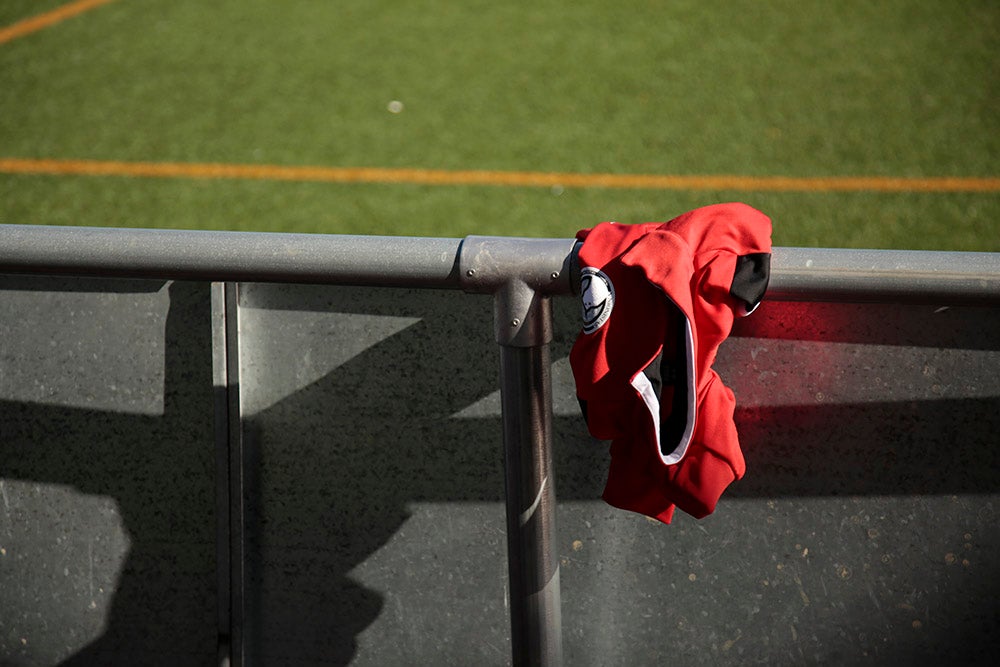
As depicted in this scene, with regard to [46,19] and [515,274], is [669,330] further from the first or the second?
[46,19]

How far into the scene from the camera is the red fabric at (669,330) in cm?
134

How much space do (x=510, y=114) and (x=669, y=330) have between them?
3.57 m

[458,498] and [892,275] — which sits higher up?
[892,275]

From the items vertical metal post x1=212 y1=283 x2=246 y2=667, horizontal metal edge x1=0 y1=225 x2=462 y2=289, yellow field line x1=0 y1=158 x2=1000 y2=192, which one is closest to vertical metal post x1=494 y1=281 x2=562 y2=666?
horizontal metal edge x1=0 y1=225 x2=462 y2=289

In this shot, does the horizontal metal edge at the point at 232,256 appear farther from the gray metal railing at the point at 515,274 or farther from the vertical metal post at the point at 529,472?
the vertical metal post at the point at 529,472

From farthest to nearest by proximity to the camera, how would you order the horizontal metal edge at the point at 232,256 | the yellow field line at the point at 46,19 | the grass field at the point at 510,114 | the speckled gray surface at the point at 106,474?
1. the yellow field line at the point at 46,19
2. the grass field at the point at 510,114
3. the speckled gray surface at the point at 106,474
4. the horizontal metal edge at the point at 232,256

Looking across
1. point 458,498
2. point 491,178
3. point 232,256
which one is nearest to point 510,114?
point 491,178

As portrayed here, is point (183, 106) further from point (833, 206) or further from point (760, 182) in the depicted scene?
point (833, 206)

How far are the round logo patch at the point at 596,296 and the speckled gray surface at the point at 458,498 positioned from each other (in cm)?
26

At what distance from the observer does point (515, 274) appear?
141cm

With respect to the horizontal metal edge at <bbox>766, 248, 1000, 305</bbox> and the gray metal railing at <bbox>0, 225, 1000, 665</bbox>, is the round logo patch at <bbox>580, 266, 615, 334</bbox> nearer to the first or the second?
the gray metal railing at <bbox>0, 225, 1000, 665</bbox>

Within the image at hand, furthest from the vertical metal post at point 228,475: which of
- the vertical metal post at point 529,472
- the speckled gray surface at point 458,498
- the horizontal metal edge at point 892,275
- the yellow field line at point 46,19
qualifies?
the yellow field line at point 46,19

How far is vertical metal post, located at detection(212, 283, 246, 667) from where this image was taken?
1.71 m

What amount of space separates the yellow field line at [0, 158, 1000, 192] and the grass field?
0.05ft
